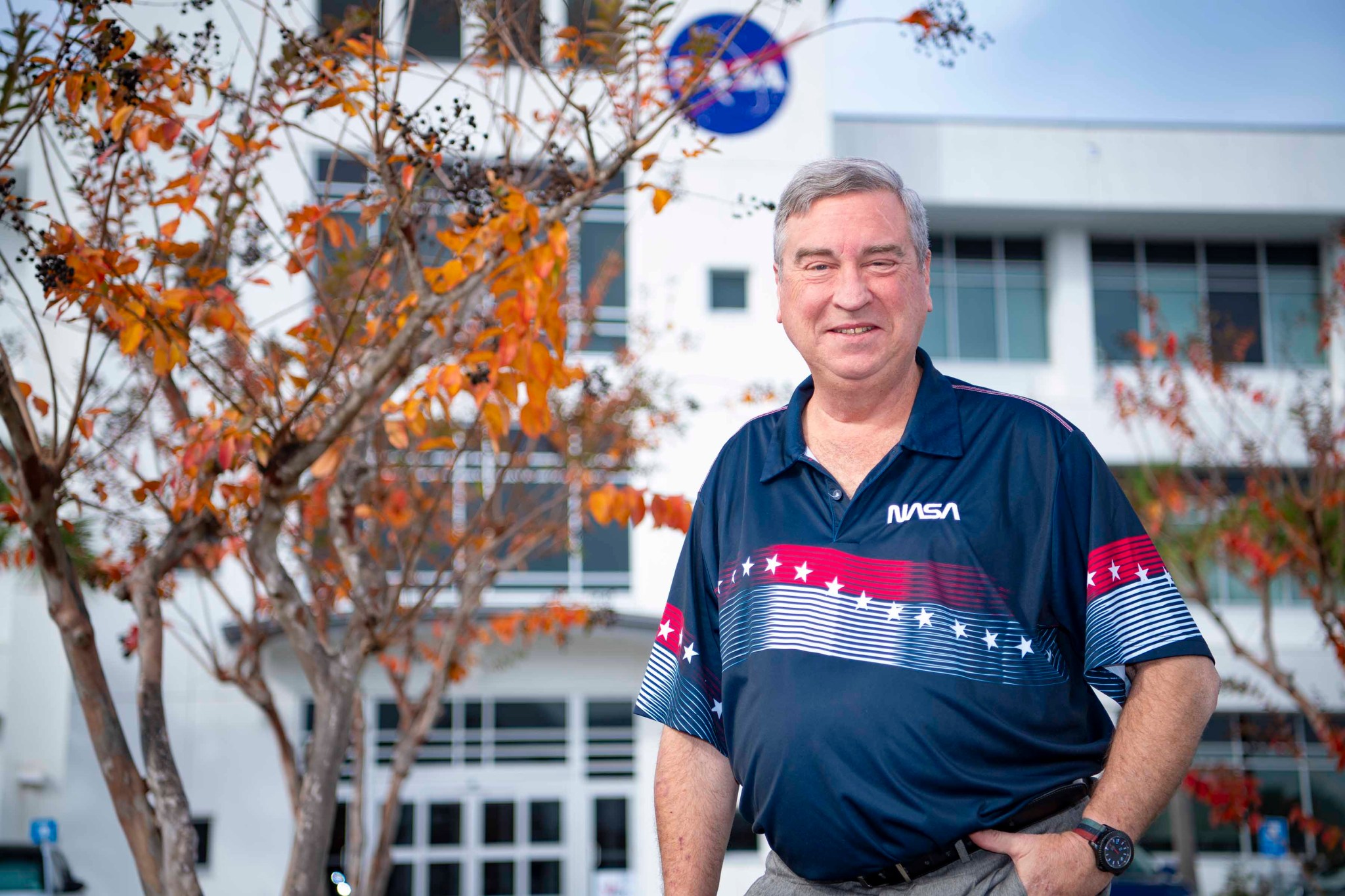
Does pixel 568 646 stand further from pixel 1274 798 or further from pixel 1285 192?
pixel 1285 192

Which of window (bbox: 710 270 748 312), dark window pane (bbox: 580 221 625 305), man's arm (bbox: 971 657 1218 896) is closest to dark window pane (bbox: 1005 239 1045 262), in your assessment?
window (bbox: 710 270 748 312)

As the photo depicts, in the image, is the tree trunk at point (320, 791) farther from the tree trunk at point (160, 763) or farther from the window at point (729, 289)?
the window at point (729, 289)

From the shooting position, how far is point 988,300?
25.5 meters

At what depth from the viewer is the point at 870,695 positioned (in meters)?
2.27

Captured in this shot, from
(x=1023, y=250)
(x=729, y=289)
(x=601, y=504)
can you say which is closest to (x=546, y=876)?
(x=729, y=289)

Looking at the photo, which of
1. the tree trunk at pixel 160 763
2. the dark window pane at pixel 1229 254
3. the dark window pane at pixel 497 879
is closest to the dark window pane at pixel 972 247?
the dark window pane at pixel 1229 254

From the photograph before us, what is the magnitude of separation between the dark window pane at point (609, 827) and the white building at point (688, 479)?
4 cm

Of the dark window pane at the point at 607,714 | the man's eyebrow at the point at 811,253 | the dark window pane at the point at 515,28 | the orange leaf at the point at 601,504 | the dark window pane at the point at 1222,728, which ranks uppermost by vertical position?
the dark window pane at the point at 515,28

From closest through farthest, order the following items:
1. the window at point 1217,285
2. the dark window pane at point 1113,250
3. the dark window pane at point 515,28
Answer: the dark window pane at point 515,28 → the window at point 1217,285 → the dark window pane at point 1113,250

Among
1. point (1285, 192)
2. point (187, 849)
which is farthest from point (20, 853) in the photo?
point (1285, 192)

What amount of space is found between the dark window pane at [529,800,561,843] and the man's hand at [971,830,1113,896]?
19459 mm

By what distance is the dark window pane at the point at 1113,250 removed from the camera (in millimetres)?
25953

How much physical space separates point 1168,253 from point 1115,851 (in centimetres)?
2626

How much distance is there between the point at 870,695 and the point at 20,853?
15.2 metres
